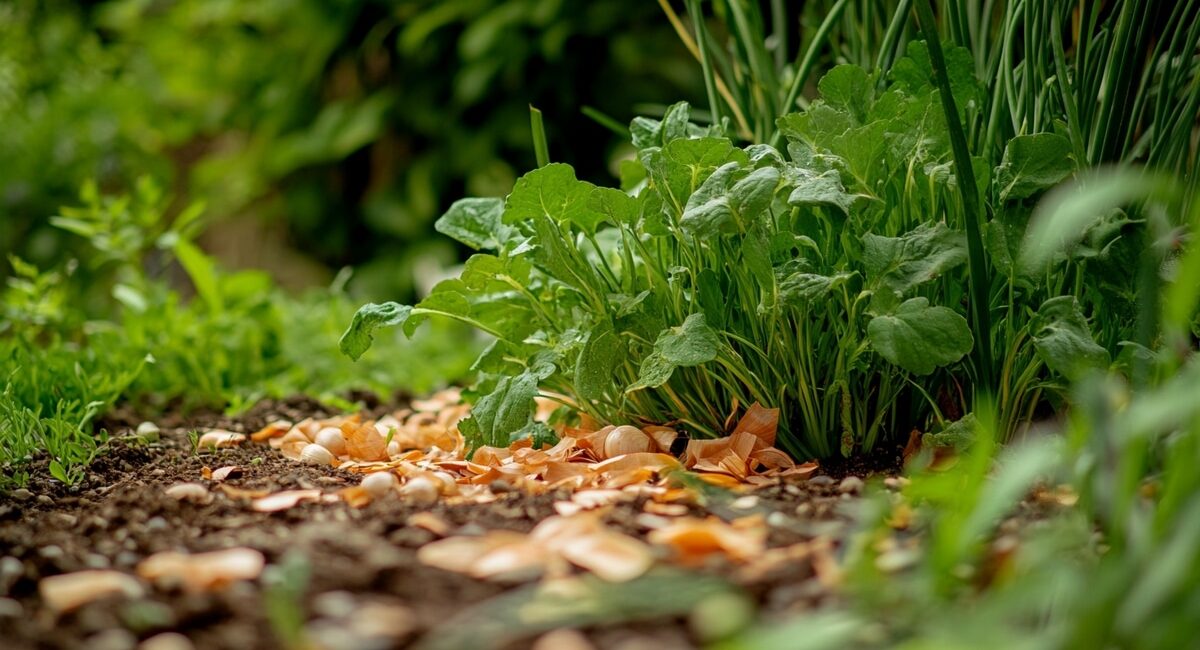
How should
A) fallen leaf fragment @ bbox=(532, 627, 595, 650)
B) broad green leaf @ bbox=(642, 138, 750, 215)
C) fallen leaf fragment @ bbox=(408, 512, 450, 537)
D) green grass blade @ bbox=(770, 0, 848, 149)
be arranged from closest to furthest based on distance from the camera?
fallen leaf fragment @ bbox=(532, 627, 595, 650), fallen leaf fragment @ bbox=(408, 512, 450, 537), broad green leaf @ bbox=(642, 138, 750, 215), green grass blade @ bbox=(770, 0, 848, 149)

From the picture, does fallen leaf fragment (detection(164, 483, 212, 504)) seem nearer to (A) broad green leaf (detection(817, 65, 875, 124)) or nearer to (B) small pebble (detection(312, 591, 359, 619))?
(B) small pebble (detection(312, 591, 359, 619))

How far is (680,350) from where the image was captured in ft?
3.05

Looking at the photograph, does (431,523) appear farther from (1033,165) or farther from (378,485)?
(1033,165)

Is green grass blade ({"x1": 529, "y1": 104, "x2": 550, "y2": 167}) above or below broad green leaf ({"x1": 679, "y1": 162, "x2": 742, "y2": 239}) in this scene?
above

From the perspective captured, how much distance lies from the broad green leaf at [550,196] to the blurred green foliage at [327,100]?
1854 mm

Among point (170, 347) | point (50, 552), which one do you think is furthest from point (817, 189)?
point (170, 347)

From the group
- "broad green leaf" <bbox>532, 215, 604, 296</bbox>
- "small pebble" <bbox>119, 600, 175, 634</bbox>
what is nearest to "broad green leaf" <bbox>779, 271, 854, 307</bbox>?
"broad green leaf" <bbox>532, 215, 604, 296</bbox>

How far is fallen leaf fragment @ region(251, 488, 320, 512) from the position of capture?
0.84 m

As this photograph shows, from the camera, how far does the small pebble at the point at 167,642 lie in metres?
0.55

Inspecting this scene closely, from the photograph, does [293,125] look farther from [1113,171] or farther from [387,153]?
[1113,171]

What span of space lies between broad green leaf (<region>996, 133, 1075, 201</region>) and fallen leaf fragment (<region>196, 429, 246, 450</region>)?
0.95 meters

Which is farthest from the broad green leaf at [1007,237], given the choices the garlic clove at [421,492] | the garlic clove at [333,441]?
the garlic clove at [333,441]

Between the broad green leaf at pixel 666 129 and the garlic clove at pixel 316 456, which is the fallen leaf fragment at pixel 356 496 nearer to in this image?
the garlic clove at pixel 316 456

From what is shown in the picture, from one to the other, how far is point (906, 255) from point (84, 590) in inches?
28.2
